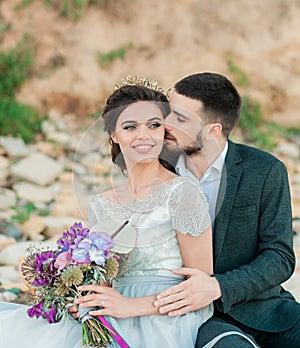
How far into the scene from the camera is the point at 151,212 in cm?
299

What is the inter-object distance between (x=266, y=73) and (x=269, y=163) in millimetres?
7644

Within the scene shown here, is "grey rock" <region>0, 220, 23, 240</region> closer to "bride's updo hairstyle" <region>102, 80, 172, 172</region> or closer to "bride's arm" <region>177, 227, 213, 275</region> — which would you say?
"bride's updo hairstyle" <region>102, 80, 172, 172</region>

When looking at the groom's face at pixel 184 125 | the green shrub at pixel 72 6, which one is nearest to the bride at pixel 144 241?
the groom's face at pixel 184 125

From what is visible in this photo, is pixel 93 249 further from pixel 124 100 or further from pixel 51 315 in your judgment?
pixel 124 100

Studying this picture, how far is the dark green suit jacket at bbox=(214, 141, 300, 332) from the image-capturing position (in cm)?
313

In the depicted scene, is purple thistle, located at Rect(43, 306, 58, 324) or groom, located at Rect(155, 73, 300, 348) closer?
purple thistle, located at Rect(43, 306, 58, 324)

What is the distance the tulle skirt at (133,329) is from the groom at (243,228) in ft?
0.23

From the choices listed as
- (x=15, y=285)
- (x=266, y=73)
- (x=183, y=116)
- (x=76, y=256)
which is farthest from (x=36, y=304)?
(x=266, y=73)

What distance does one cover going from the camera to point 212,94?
137 inches

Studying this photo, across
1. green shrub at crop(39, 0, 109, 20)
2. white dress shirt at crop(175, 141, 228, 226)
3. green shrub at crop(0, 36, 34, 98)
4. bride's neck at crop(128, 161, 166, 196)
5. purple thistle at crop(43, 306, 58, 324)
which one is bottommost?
purple thistle at crop(43, 306, 58, 324)

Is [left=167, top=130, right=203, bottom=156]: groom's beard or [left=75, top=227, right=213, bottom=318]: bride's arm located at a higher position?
[left=167, top=130, right=203, bottom=156]: groom's beard

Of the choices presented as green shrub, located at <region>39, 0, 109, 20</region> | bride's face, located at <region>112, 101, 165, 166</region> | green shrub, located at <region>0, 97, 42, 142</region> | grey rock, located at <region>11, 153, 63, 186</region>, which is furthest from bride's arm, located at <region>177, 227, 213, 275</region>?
green shrub, located at <region>39, 0, 109, 20</region>

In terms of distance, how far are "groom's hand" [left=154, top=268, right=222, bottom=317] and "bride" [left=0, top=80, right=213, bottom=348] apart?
41 mm

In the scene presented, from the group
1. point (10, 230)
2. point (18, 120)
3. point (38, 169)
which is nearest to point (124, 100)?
point (10, 230)
